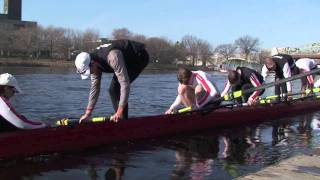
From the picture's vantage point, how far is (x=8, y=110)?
7934mm

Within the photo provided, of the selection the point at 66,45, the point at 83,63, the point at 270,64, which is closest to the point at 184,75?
the point at 83,63

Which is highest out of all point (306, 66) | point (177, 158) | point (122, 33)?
point (122, 33)

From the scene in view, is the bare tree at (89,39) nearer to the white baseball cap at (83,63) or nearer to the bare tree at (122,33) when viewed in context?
the bare tree at (122,33)

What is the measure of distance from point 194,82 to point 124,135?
256cm

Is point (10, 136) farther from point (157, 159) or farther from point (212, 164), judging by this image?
point (212, 164)

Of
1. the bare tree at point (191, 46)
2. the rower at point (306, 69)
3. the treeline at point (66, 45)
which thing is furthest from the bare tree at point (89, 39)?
the rower at point (306, 69)

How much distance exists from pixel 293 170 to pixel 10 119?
427 centimetres

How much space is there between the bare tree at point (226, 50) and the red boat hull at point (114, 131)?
6333 inches

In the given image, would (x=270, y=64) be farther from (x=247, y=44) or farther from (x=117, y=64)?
(x=247, y=44)

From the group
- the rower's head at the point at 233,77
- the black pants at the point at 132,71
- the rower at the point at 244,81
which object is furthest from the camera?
the rower at the point at 244,81

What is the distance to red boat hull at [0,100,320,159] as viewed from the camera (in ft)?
27.3

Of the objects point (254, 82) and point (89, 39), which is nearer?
point (254, 82)

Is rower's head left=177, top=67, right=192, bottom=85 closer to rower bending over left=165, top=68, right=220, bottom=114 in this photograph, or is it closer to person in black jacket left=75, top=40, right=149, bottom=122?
rower bending over left=165, top=68, right=220, bottom=114

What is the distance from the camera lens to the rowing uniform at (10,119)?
7898 millimetres
